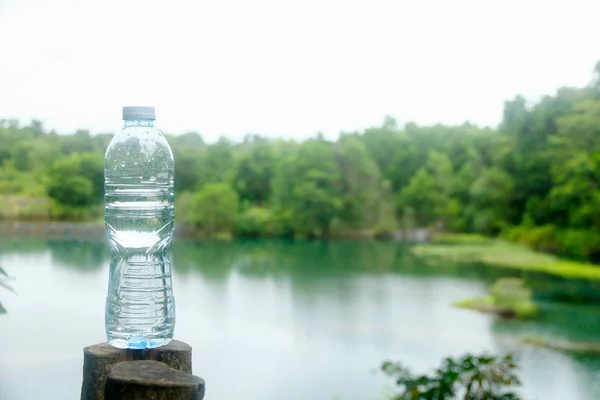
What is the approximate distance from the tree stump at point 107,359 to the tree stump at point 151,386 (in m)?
0.09

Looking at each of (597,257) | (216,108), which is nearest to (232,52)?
(216,108)

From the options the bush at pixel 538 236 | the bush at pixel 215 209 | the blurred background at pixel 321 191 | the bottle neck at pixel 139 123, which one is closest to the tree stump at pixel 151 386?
the bottle neck at pixel 139 123

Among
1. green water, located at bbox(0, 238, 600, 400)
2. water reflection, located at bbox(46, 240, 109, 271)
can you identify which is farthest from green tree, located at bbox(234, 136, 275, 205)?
water reflection, located at bbox(46, 240, 109, 271)

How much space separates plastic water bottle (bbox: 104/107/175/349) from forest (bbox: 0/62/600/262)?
16.9ft

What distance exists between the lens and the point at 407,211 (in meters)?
8.55

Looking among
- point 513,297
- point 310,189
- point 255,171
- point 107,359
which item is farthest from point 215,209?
point 107,359

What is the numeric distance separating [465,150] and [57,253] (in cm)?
465

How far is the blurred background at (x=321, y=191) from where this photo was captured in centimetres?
555

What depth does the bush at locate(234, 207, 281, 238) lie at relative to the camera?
322 inches

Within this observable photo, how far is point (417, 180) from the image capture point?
8.33 m

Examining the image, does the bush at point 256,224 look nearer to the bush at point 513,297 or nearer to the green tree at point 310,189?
the green tree at point 310,189

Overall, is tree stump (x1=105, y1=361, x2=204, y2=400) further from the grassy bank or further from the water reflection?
the grassy bank

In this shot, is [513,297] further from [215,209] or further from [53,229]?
[53,229]

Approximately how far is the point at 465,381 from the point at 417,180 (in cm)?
596
